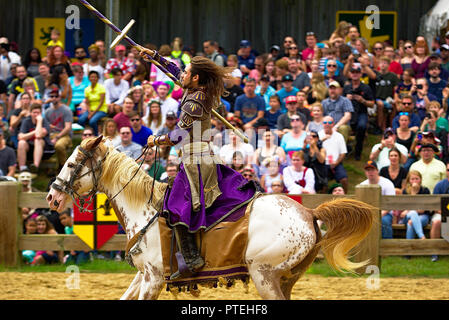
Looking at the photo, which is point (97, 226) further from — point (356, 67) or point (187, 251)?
point (356, 67)

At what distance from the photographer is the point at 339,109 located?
13445 millimetres

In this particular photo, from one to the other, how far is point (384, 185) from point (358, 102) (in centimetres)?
308

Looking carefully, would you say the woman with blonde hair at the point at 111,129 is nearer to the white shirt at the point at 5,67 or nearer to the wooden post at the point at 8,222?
the wooden post at the point at 8,222

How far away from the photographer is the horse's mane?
6.76 meters

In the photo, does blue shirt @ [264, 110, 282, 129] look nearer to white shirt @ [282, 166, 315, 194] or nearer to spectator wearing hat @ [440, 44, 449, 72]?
white shirt @ [282, 166, 315, 194]

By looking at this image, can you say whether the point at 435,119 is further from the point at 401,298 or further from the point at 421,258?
Answer: the point at 401,298

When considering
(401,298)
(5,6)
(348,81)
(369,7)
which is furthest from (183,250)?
(5,6)

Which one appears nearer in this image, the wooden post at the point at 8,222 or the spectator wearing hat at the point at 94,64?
the wooden post at the point at 8,222

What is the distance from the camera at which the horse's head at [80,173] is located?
6.83 m

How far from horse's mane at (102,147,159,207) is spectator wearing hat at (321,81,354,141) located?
7039 mm

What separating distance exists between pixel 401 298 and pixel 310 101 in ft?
19.4

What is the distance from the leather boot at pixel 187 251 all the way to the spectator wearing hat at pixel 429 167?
19.9 ft

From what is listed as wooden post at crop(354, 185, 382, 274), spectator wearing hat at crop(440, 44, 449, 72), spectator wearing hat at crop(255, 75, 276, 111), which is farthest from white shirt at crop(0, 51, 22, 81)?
wooden post at crop(354, 185, 382, 274)

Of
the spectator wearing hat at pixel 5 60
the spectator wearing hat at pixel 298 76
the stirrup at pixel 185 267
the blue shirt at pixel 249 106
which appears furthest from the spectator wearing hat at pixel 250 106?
the stirrup at pixel 185 267
